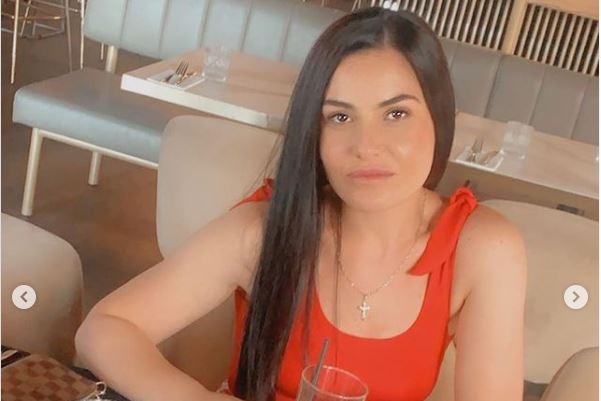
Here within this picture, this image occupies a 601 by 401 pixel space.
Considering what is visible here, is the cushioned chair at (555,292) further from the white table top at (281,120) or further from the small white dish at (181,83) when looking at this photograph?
the small white dish at (181,83)

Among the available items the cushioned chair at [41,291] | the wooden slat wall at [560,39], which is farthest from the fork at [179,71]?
the wooden slat wall at [560,39]

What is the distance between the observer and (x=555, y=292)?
1646 millimetres

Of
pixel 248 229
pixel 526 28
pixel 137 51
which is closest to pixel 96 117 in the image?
pixel 137 51

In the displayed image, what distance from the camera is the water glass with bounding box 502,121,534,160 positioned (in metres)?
2.70

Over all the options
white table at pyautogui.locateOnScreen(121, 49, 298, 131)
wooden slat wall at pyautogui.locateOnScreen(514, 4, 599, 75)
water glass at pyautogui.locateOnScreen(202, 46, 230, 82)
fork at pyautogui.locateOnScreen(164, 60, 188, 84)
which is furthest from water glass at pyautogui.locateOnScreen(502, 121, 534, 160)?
wooden slat wall at pyautogui.locateOnScreen(514, 4, 599, 75)

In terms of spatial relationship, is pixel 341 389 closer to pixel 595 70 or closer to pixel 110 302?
pixel 110 302

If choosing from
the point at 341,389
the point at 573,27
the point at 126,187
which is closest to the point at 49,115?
the point at 126,187

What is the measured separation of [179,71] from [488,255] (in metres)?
1.70

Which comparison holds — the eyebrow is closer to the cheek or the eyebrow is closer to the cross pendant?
the cheek

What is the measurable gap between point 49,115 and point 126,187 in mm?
593

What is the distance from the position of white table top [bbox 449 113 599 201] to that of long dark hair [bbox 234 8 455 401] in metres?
1.18

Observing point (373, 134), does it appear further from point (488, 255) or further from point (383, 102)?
point (488, 255)

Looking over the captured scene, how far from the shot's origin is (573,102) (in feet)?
10.4

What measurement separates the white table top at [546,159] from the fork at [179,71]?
87 cm
